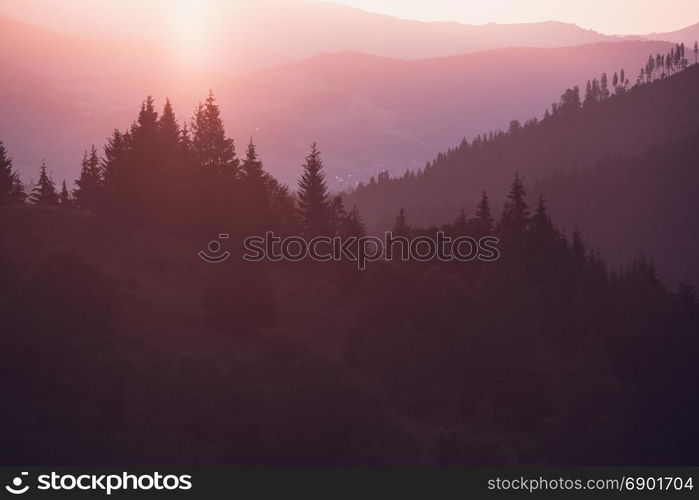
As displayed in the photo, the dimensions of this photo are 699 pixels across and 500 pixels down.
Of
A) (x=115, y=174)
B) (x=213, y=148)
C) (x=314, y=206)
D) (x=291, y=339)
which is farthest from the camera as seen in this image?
(x=314, y=206)

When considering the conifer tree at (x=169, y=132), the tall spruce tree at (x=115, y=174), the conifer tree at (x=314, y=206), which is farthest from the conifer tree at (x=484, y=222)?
the tall spruce tree at (x=115, y=174)

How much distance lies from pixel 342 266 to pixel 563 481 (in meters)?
42.0

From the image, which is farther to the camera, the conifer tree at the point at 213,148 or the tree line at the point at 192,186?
the conifer tree at the point at 213,148

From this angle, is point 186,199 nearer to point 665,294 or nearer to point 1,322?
point 1,322

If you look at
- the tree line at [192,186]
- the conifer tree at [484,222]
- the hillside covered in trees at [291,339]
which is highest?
the tree line at [192,186]

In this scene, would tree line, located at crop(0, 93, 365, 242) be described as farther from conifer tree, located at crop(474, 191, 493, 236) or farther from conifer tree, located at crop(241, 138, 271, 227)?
conifer tree, located at crop(474, 191, 493, 236)

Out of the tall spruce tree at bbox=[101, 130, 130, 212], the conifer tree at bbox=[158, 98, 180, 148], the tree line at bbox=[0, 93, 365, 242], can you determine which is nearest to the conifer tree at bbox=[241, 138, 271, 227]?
the tree line at bbox=[0, 93, 365, 242]

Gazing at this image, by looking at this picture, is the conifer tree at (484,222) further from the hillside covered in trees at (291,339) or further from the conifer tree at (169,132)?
the conifer tree at (169,132)

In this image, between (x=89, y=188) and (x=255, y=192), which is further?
(x=89, y=188)

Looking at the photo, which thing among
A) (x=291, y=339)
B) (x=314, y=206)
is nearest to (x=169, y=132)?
(x=314, y=206)

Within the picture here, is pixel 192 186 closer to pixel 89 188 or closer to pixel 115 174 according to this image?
pixel 115 174

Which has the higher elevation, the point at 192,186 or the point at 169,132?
the point at 169,132

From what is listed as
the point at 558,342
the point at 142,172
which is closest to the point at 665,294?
the point at 558,342

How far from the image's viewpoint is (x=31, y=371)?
47344 millimetres
